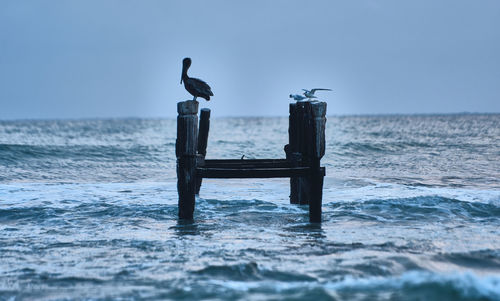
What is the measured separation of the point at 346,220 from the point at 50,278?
209 inches

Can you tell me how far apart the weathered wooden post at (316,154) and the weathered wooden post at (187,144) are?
1.92m

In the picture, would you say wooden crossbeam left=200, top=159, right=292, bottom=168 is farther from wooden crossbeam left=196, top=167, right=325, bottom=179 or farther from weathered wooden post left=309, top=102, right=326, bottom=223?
weathered wooden post left=309, top=102, right=326, bottom=223

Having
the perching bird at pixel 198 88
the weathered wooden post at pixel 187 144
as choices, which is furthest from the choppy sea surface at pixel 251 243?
the perching bird at pixel 198 88

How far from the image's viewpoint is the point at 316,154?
9211mm

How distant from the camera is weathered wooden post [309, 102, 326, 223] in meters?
9.07

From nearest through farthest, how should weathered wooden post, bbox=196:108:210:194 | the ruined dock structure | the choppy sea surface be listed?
the choppy sea surface → the ruined dock structure → weathered wooden post, bbox=196:108:210:194

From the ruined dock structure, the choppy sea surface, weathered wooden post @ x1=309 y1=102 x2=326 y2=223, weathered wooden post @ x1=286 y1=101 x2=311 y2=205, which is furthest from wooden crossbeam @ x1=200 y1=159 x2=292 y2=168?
weathered wooden post @ x1=309 y1=102 x2=326 y2=223

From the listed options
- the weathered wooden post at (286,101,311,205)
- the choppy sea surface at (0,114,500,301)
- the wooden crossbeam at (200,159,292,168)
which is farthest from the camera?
the wooden crossbeam at (200,159,292,168)

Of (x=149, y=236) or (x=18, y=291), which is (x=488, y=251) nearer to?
(x=149, y=236)

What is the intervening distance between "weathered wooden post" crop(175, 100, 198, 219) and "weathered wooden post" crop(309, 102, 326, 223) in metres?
1.92

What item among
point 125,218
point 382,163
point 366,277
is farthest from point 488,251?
point 382,163

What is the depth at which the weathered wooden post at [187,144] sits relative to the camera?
30.4 feet

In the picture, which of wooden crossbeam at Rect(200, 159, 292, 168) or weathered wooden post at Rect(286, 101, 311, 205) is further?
wooden crossbeam at Rect(200, 159, 292, 168)

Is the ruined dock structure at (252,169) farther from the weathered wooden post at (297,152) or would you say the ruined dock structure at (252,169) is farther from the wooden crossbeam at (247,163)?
the wooden crossbeam at (247,163)
